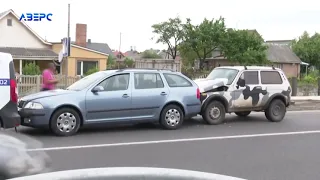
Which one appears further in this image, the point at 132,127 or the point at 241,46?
the point at 241,46

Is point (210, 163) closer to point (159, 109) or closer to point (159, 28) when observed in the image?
point (159, 109)

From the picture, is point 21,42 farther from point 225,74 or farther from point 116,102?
point 116,102

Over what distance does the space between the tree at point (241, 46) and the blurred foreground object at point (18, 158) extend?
128ft

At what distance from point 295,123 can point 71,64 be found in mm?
24724

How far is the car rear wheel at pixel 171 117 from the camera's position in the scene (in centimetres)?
1055

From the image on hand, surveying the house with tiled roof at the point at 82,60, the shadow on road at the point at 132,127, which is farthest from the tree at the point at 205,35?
the shadow on road at the point at 132,127

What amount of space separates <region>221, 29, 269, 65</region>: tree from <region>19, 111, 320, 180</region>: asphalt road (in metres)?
31.8

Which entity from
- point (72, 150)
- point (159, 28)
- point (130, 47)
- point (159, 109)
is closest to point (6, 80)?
point (72, 150)

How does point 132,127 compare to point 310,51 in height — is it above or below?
below

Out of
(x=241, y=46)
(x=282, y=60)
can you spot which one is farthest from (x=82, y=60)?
(x=282, y=60)

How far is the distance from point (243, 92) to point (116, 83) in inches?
150

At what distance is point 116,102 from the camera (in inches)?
390

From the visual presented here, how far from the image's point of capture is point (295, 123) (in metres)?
12.4

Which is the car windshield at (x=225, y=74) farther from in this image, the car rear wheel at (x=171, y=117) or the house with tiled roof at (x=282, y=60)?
the house with tiled roof at (x=282, y=60)
